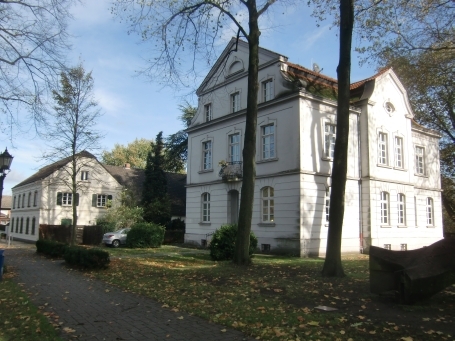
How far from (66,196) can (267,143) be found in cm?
2475

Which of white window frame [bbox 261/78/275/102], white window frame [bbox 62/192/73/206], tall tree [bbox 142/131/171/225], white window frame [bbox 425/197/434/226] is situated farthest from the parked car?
white window frame [bbox 425/197/434/226]

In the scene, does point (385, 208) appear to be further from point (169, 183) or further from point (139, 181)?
point (139, 181)

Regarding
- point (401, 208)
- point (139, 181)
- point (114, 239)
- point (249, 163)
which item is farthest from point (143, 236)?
point (139, 181)

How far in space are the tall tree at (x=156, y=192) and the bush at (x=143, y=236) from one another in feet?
27.5

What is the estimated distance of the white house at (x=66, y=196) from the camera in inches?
1538

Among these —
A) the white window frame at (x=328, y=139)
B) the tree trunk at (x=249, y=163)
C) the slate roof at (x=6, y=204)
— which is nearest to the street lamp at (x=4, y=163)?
the tree trunk at (x=249, y=163)

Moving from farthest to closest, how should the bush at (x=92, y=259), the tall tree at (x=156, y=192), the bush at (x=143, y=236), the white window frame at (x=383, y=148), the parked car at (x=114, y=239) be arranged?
1. the tall tree at (x=156, y=192)
2. the parked car at (x=114, y=239)
3. the bush at (x=143, y=236)
4. the white window frame at (x=383, y=148)
5. the bush at (x=92, y=259)

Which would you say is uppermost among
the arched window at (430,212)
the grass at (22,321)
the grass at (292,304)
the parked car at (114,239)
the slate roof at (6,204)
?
the slate roof at (6,204)

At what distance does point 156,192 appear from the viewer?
3812 centimetres

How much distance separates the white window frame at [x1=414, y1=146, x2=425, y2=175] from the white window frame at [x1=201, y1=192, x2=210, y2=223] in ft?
49.8

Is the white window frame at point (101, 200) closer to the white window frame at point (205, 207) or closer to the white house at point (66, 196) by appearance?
the white house at point (66, 196)

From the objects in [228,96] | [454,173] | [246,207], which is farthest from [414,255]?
[454,173]

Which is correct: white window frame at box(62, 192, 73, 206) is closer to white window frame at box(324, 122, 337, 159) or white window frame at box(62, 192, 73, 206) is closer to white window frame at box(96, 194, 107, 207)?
white window frame at box(96, 194, 107, 207)

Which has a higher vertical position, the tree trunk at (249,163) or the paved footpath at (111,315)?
the tree trunk at (249,163)
